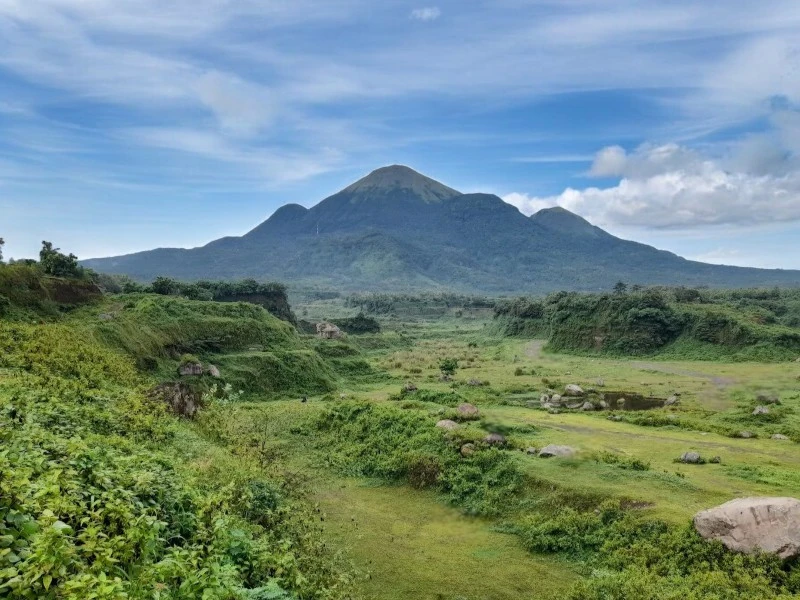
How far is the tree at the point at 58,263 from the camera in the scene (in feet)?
→ 125

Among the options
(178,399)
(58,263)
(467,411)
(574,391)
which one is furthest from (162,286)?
(574,391)

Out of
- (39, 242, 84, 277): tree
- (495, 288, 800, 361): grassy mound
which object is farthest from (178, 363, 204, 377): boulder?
(495, 288, 800, 361): grassy mound

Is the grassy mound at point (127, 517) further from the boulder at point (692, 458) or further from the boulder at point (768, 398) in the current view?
the boulder at point (768, 398)

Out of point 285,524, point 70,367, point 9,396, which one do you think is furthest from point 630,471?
point 70,367

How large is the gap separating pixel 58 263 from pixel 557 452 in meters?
36.4

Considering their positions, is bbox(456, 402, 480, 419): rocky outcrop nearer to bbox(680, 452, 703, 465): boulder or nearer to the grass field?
the grass field

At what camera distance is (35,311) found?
32469 millimetres

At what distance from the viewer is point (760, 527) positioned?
13.5 metres

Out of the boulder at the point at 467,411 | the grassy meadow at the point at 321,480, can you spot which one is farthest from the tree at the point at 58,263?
the boulder at the point at 467,411

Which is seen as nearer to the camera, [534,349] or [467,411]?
[467,411]

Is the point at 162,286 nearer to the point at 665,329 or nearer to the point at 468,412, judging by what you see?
the point at 468,412

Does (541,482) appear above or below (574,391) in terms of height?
above

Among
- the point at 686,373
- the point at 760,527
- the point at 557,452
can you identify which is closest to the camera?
the point at 760,527

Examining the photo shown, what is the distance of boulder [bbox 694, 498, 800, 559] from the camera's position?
43.1 ft
